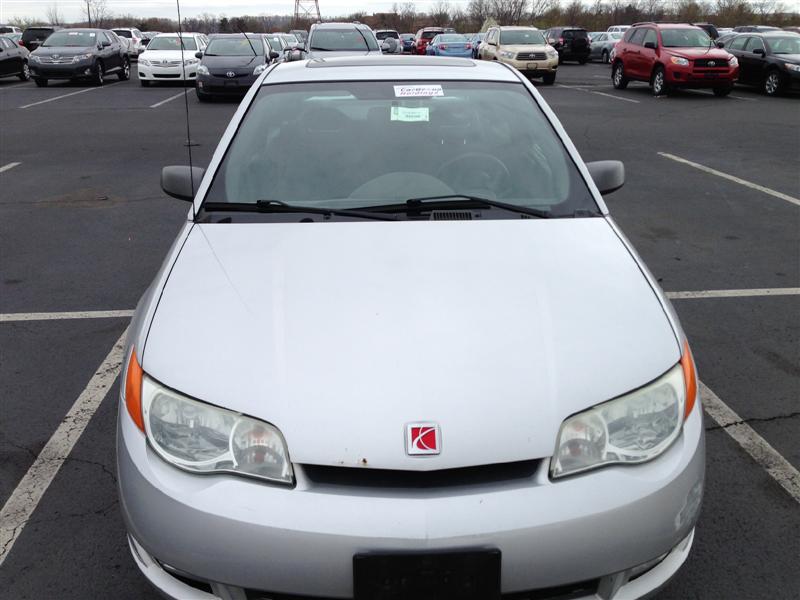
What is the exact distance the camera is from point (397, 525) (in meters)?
1.84

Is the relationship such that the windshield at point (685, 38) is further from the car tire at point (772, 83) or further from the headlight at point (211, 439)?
the headlight at point (211, 439)

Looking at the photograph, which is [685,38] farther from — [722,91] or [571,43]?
[571,43]

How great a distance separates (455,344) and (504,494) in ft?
1.53

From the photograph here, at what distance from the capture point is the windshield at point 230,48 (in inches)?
718

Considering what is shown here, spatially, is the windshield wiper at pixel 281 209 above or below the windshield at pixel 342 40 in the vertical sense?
above

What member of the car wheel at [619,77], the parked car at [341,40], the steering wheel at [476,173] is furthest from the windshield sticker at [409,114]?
the car wheel at [619,77]

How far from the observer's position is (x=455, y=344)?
2182 mm

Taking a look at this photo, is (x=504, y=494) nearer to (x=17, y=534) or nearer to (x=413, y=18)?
(x=17, y=534)

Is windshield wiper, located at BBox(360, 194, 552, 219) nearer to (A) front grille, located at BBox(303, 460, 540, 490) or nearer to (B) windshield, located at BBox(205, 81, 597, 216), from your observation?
(B) windshield, located at BBox(205, 81, 597, 216)

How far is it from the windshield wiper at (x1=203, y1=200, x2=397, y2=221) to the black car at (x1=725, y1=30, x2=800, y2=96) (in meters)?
19.3

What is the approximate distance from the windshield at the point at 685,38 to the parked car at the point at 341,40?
7.54 meters

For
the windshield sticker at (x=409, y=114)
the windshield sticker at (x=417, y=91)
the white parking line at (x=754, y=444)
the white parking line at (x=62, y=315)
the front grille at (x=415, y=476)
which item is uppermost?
the windshield sticker at (x=417, y=91)

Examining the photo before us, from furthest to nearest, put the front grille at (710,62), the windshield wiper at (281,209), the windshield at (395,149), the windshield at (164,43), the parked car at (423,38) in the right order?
the parked car at (423,38), the windshield at (164,43), the front grille at (710,62), the windshield at (395,149), the windshield wiper at (281,209)

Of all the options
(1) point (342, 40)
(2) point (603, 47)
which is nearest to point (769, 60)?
(1) point (342, 40)
